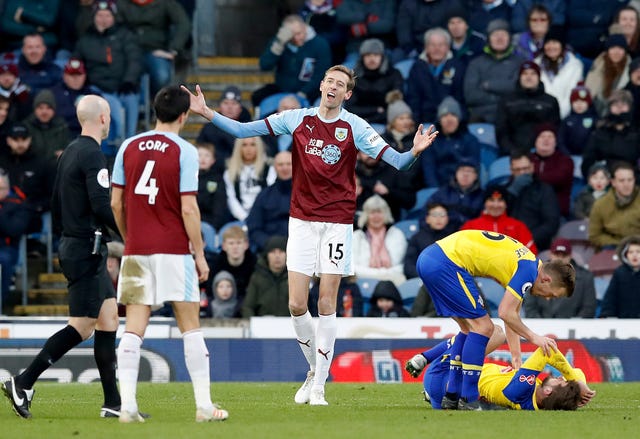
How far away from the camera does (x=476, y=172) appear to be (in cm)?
1850

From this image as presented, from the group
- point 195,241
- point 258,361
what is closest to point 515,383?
point 195,241

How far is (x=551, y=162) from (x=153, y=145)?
34.2 feet

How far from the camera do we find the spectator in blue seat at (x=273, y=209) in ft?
60.1

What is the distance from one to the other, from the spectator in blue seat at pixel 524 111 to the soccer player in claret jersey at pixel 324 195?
8.08m

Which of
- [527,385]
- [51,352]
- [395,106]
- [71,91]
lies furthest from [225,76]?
[51,352]

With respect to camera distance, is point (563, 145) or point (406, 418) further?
point (563, 145)

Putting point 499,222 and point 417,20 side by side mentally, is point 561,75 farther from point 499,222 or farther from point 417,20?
point 499,222

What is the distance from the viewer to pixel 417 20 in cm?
2095

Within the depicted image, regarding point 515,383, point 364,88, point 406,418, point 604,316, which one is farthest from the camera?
point 364,88

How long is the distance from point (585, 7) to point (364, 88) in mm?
3839

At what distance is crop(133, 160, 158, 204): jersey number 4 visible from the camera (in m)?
9.41

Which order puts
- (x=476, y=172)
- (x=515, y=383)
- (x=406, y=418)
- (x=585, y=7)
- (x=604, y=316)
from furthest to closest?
1. (x=585, y=7)
2. (x=476, y=172)
3. (x=604, y=316)
4. (x=515, y=383)
5. (x=406, y=418)

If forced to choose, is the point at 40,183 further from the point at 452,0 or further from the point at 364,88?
the point at 452,0

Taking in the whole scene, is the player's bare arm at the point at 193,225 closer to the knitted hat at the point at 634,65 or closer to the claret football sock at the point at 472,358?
the claret football sock at the point at 472,358
